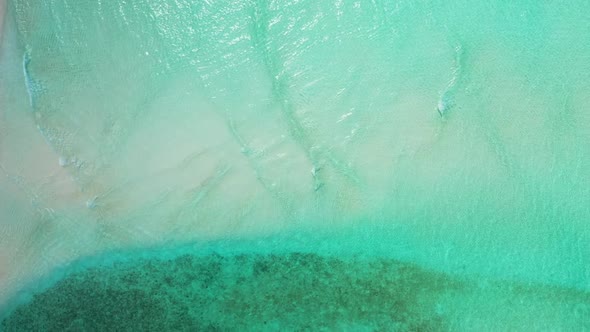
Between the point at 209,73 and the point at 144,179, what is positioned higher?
the point at 209,73

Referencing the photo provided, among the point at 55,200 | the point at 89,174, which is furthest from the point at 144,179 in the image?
the point at 55,200

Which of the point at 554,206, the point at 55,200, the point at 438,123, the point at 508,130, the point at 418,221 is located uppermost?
the point at 55,200

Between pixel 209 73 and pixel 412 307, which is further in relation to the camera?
pixel 209 73

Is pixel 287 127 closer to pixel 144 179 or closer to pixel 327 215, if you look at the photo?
pixel 327 215

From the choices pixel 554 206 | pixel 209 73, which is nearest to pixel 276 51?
pixel 209 73

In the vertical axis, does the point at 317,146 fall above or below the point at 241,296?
above

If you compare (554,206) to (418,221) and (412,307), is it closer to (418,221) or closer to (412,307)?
(418,221)
